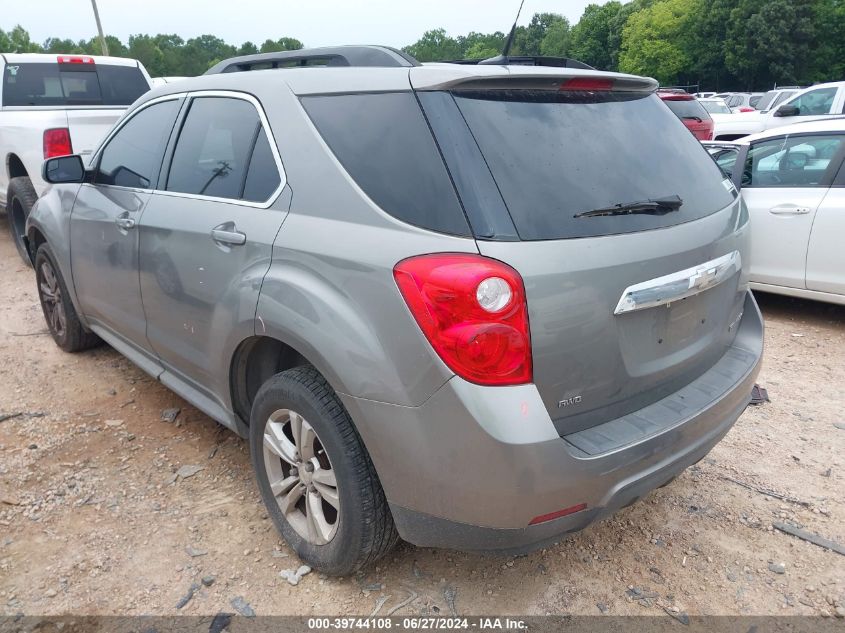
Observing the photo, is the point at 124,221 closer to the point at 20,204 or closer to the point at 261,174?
the point at 261,174

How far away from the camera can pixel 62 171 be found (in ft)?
11.8

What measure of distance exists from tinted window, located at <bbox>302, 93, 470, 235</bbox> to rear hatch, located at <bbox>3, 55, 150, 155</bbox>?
5.22 metres

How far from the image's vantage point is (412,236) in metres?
1.96

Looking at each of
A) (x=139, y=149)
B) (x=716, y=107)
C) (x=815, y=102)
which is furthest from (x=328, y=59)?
(x=716, y=107)

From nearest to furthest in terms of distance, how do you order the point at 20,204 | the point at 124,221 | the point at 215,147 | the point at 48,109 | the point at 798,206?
the point at 215,147
the point at 124,221
the point at 798,206
the point at 20,204
the point at 48,109

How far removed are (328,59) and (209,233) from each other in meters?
0.84

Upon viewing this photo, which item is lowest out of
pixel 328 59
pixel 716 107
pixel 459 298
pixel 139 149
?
pixel 716 107

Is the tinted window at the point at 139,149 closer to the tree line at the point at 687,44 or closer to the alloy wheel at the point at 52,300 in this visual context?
the alloy wheel at the point at 52,300

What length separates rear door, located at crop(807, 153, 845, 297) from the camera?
4879 millimetres

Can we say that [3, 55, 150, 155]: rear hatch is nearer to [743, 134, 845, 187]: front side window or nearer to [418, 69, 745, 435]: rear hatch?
[418, 69, 745, 435]: rear hatch

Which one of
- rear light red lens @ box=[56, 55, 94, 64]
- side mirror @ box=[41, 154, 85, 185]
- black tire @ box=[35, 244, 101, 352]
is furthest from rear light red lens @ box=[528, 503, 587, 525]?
rear light red lens @ box=[56, 55, 94, 64]

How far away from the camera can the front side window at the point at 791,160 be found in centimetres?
515

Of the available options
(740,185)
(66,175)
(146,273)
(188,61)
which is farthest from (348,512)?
(188,61)

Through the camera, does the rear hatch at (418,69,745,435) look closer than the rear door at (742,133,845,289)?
Yes
